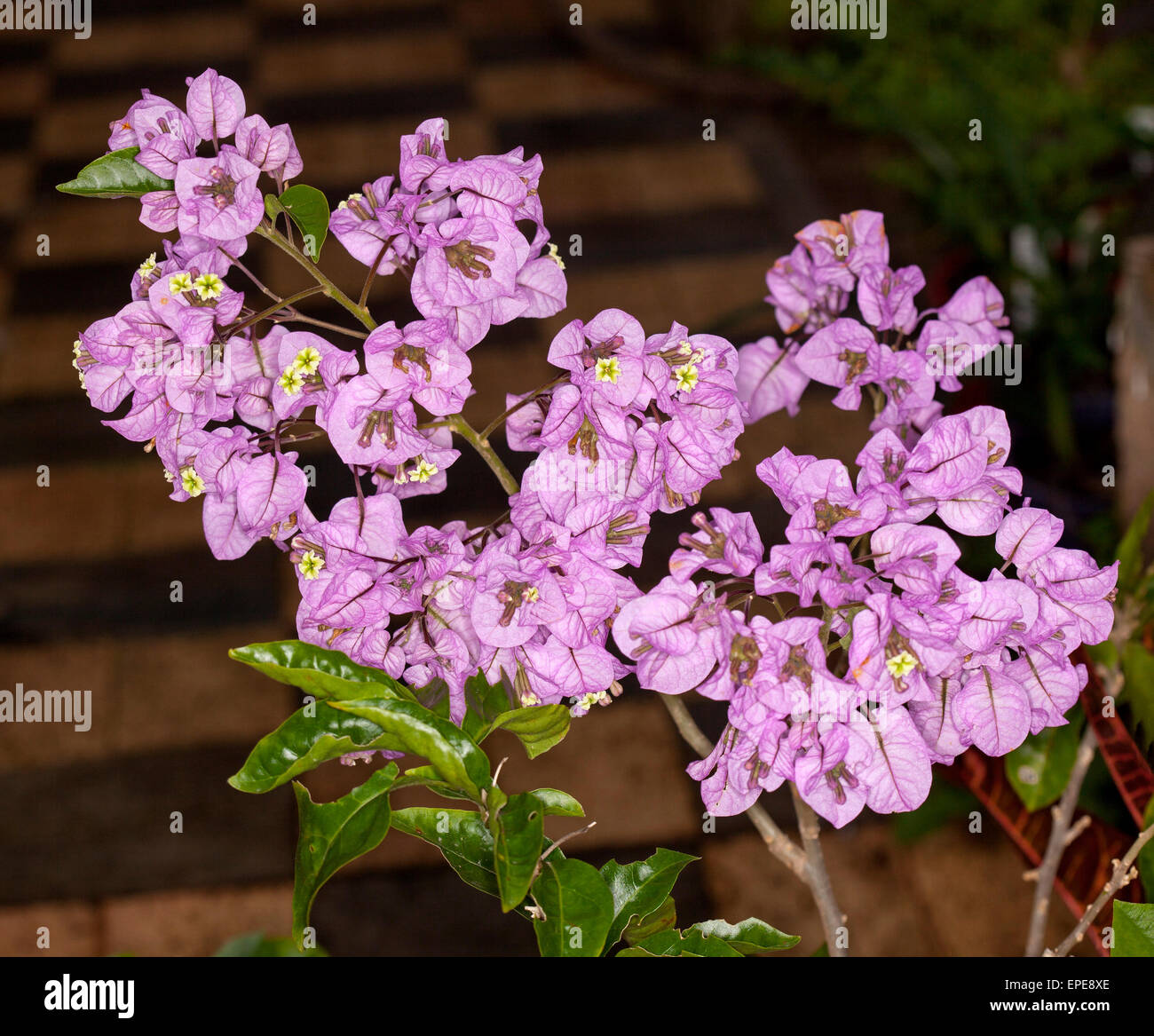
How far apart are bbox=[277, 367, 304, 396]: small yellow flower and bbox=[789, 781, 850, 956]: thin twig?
35 cm

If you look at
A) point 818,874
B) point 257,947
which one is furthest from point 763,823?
point 257,947

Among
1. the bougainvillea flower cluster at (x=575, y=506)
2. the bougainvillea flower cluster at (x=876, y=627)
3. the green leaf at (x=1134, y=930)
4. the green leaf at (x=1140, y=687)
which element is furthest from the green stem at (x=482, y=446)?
the green leaf at (x=1140, y=687)

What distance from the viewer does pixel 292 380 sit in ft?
1.91

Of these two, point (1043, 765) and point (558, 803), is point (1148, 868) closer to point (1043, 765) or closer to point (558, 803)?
point (1043, 765)

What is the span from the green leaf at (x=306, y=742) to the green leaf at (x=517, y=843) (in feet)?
0.21

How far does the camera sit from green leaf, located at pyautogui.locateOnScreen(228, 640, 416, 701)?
0.61 metres

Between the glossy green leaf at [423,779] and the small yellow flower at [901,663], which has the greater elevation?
the small yellow flower at [901,663]

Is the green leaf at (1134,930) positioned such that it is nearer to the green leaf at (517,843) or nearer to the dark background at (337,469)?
the green leaf at (517,843)

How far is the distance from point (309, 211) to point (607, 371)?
171 mm

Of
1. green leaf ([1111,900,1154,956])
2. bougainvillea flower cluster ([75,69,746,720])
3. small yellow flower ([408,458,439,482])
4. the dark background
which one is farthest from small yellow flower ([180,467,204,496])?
the dark background

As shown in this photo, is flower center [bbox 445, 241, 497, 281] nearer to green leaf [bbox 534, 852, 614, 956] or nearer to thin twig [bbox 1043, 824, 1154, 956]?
green leaf [bbox 534, 852, 614, 956]

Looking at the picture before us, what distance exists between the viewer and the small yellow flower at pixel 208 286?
58cm
